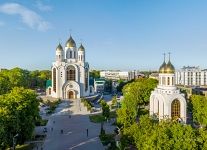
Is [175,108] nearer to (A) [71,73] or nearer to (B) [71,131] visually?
(B) [71,131]

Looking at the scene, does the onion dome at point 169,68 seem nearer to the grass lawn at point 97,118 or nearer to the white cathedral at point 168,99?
the white cathedral at point 168,99

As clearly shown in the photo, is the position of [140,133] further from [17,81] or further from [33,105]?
[17,81]

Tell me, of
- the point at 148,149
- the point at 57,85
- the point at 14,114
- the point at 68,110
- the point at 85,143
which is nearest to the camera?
the point at 148,149

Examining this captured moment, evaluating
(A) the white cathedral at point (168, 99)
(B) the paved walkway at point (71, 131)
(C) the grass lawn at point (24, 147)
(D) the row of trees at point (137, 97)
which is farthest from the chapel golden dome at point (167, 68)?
(C) the grass lawn at point (24, 147)

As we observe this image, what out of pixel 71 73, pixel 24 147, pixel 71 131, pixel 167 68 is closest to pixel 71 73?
pixel 71 73

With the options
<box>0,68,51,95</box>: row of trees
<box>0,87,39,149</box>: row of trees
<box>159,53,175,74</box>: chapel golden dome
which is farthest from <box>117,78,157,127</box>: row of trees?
<box>0,68,51,95</box>: row of trees

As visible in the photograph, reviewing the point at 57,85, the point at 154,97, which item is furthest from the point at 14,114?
the point at 57,85
